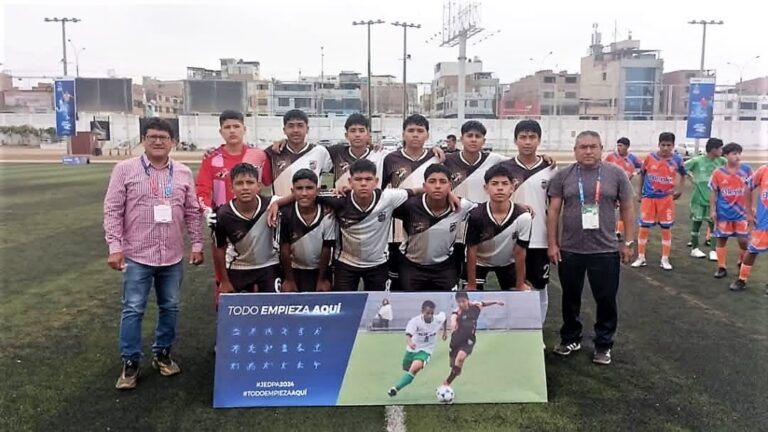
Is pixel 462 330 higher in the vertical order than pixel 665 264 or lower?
higher

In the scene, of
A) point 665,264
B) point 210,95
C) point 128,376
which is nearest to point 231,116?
point 128,376

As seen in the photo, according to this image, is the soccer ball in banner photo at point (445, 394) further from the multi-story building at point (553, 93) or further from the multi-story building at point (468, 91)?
the multi-story building at point (553, 93)

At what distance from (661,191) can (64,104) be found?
3072 centimetres

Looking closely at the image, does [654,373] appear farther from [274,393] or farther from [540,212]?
[274,393]

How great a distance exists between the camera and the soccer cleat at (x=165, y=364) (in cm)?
442

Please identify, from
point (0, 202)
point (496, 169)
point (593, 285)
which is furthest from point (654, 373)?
point (0, 202)

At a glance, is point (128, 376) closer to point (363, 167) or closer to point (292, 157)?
point (292, 157)

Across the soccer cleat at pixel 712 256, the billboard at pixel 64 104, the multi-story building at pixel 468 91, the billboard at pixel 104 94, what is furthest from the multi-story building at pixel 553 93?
the soccer cleat at pixel 712 256

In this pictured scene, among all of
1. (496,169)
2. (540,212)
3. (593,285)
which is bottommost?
(593,285)

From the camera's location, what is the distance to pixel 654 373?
4480mm

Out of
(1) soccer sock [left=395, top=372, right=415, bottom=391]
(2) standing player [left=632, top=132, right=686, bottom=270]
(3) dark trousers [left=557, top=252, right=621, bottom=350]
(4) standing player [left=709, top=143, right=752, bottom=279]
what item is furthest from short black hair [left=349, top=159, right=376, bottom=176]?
(4) standing player [left=709, top=143, right=752, bottom=279]

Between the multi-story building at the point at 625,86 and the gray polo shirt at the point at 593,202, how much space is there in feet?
266

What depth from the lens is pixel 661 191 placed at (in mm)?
A: 8367

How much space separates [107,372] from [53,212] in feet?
34.1
